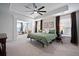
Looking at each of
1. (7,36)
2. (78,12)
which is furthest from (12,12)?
(78,12)

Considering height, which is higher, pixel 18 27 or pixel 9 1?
pixel 9 1

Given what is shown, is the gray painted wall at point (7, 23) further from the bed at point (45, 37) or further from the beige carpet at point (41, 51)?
the bed at point (45, 37)

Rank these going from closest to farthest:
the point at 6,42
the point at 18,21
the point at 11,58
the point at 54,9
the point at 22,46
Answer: the point at 11,58, the point at 6,42, the point at 18,21, the point at 22,46, the point at 54,9

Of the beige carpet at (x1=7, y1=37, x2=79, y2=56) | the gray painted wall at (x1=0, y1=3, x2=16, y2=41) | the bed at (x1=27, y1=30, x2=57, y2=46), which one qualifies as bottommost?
the beige carpet at (x1=7, y1=37, x2=79, y2=56)

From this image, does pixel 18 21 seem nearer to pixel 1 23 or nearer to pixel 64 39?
pixel 1 23

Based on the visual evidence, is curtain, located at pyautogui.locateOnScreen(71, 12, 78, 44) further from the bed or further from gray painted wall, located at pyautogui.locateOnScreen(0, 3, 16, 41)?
gray painted wall, located at pyautogui.locateOnScreen(0, 3, 16, 41)

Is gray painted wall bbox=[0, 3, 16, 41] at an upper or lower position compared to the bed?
upper

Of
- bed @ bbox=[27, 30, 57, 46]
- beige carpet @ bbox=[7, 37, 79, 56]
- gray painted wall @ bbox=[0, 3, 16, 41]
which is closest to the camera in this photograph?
gray painted wall @ bbox=[0, 3, 16, 41]

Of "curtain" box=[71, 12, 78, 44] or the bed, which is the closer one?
"curtain" box=[71, 12, 78, 44]

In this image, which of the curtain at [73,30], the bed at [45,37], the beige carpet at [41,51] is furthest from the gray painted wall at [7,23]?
the curtain at [73,30]

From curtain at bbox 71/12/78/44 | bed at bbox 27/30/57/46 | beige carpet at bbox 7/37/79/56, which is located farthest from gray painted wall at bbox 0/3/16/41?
curtain at bbox 71/12/78/44

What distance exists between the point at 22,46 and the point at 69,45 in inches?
54.9

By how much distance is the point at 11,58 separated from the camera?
1.71 meters

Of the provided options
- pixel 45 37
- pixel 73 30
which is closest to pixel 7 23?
pixel 45 37
